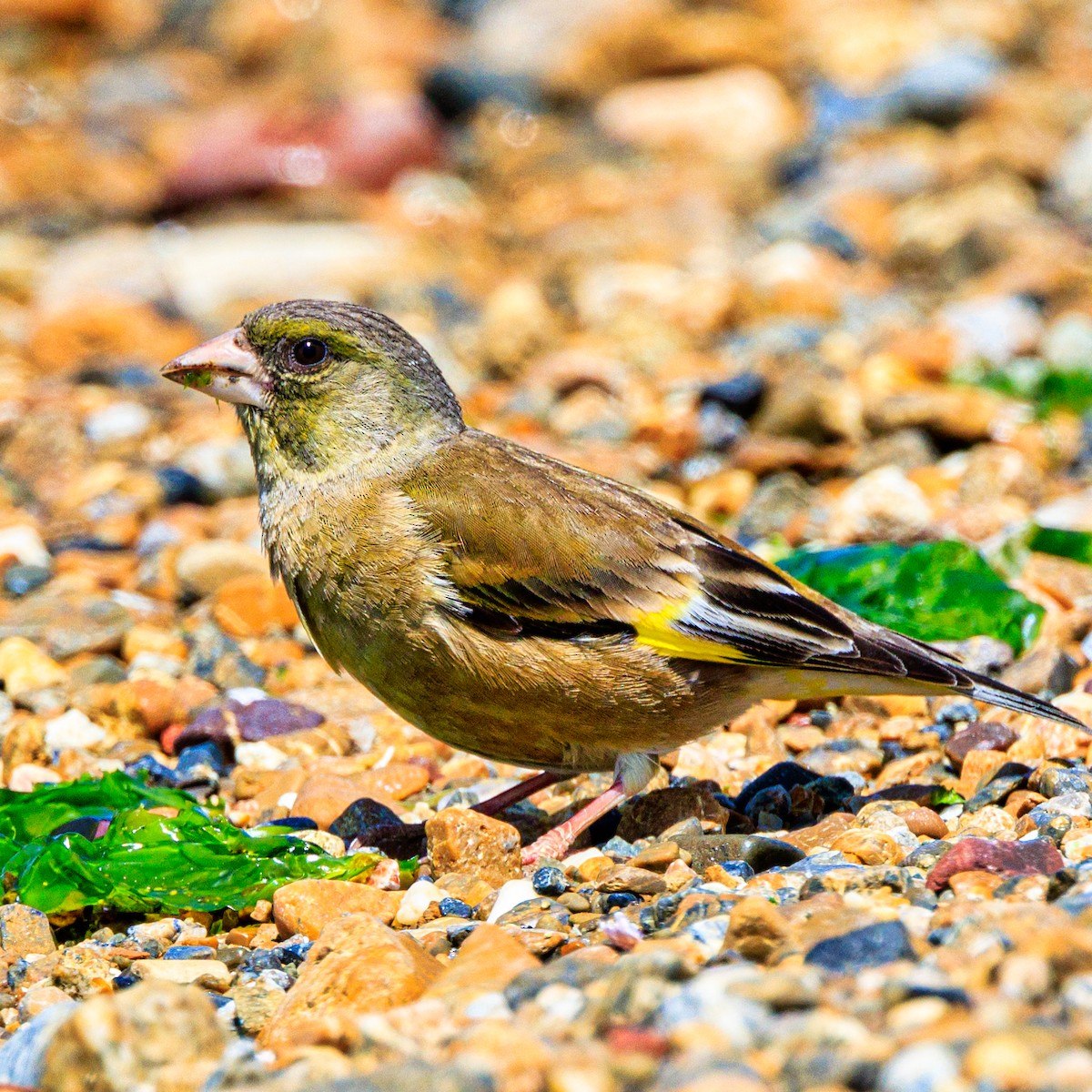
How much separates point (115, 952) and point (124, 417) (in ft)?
18.6

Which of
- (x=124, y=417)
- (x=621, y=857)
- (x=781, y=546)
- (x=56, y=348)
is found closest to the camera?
(x=621, y=857)

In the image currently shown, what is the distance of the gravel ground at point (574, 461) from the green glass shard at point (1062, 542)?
2 centimetres

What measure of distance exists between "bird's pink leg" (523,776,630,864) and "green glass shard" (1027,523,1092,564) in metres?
2.82

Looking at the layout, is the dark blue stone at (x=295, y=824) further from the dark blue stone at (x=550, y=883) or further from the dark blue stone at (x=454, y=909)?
the dark blue stone at (x=550, y=883)

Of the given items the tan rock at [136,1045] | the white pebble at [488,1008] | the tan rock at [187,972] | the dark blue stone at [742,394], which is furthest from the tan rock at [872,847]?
the dark blue stone at [742,394]

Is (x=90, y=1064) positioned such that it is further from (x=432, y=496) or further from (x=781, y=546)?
(x=781, y=546)

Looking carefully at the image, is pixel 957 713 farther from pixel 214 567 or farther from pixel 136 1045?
pixel 136 1045

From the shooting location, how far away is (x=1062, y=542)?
23.5 ft

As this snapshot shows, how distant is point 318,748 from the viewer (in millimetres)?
6188

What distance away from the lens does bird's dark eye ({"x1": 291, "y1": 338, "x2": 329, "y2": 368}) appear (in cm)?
558

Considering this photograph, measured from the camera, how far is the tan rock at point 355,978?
12.3 feet

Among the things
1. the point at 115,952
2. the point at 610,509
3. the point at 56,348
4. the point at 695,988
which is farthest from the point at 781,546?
the point at 56,348

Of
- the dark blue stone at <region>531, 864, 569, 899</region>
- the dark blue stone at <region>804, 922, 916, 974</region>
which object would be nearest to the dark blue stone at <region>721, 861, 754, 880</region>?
the dark blue stone at <region>531, 864, 569, 899</region>

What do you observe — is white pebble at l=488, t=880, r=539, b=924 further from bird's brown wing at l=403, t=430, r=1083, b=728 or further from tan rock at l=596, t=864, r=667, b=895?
bird's brown wing at l=403, t=430, r=1083, b=728
